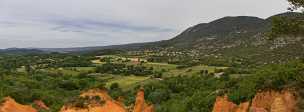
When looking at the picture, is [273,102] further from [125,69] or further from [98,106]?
[125,69]

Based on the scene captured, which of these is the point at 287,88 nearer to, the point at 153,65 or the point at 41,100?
the point at 41,100

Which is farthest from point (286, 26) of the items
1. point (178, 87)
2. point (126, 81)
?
point (126, 81)

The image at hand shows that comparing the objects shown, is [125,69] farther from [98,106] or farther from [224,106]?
[98,106]

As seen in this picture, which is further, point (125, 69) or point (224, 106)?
point (125, 69)

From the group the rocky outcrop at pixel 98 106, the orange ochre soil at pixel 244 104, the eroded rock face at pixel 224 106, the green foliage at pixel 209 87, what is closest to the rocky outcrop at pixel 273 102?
the orange ochre soil at pixel 244 104

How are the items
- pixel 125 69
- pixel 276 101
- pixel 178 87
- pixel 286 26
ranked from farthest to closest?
pixel 125 69 < pixel 178 87 < pixel 276 101 < pixel 286 26

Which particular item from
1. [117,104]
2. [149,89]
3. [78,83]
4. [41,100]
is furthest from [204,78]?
[117,104]

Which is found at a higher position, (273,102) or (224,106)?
(273,102)

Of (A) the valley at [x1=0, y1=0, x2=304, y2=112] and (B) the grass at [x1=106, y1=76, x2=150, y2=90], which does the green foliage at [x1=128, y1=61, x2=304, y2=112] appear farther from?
(B) the grass at [x1=106, y1=76, x2=150, y2=90]

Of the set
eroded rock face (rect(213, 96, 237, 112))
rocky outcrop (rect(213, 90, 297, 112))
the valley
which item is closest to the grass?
the valley

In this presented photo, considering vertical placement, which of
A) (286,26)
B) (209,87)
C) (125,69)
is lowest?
(125,69)

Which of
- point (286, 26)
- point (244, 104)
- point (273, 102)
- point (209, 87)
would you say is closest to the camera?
point (286, 26)
